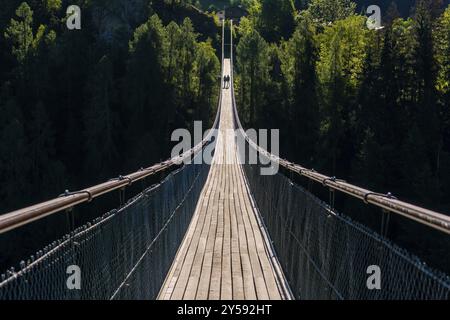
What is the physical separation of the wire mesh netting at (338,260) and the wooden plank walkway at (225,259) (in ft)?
1.06

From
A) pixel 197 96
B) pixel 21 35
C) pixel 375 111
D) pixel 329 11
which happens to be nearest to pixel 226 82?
pixel 197 96

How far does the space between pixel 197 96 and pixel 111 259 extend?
41.5 metres

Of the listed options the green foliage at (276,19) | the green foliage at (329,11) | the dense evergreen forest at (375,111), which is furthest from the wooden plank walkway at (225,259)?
the green foliage at (329,11)

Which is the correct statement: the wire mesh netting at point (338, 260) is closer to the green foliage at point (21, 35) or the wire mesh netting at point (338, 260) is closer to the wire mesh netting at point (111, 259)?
the wire mesh netting at point (111, 259)

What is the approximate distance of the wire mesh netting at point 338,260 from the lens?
2053 millimetres

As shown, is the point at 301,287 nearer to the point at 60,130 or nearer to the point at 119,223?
the point at 119,223

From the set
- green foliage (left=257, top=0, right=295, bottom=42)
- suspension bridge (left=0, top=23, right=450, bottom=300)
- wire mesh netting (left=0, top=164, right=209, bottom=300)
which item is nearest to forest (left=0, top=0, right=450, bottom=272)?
green foliage (left=257, top=0, right=295, bottom=42)

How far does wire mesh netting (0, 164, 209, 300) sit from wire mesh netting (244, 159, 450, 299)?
1.24 meters

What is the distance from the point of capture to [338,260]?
3.13 m

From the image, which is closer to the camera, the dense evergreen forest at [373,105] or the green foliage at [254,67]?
the dense evergreen forest at [373,105]

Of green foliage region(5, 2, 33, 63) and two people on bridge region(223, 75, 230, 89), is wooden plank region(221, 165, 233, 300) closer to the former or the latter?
green foliage region(5, 2, 33, 63)

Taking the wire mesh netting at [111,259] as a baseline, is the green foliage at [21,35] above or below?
above
